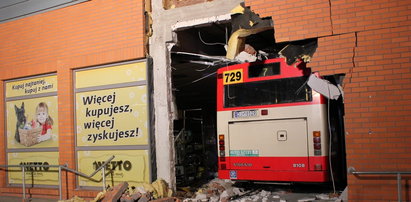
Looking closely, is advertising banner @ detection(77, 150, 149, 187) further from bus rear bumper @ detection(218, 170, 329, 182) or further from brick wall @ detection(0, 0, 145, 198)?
bus rear bumper @ detection(218, 170, 329, 182)

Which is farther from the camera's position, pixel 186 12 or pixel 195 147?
pixel 195 147

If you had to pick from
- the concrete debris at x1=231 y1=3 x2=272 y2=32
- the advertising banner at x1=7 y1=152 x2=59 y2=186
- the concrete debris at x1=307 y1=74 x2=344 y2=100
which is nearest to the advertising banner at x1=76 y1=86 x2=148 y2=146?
the advertising banner at x1=7 y1=152 x2=59 y2=186

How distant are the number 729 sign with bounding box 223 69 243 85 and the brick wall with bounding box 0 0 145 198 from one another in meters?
2.21

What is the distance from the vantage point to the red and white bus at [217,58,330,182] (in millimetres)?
8570

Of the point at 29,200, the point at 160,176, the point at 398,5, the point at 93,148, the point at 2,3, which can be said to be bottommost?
the point at 29,200

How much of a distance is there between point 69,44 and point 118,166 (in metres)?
3.46

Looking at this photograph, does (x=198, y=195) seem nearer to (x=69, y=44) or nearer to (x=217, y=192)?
(x=217, y=192)

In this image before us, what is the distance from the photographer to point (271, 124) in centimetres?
909

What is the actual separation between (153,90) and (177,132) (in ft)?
12.4

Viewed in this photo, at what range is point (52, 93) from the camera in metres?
10.3

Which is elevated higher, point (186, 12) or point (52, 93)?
point (186, 12)

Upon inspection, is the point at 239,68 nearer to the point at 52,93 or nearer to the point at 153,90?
the point at 153,90

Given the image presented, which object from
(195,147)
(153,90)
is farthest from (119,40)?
(195,147)

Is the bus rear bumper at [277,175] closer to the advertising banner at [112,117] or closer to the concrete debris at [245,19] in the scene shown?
the advertising banner at [112,117]
